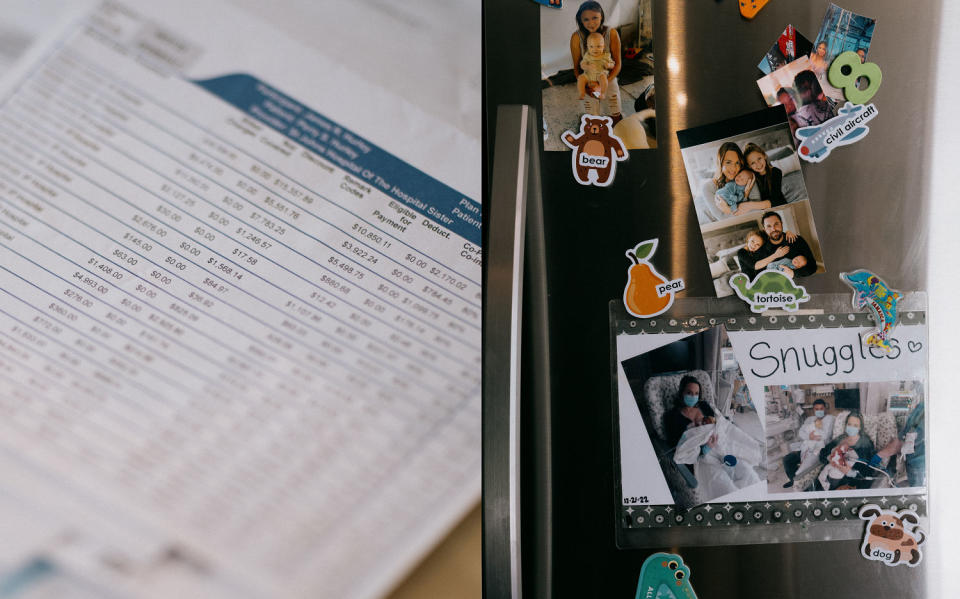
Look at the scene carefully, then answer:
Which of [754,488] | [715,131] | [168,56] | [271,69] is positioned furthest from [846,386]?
[168,56]

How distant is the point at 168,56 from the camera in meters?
0.74

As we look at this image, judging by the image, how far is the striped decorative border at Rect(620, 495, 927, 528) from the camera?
0.72m

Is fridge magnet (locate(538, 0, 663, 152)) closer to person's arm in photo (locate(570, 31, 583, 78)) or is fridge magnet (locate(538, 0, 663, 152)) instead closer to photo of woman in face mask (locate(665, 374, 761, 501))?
person's arm in photo (locate(570, 31, 583, 78))

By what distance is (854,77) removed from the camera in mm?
726

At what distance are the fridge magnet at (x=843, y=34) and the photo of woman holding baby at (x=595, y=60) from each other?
9.9 inches

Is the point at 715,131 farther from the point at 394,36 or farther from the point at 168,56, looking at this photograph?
the point at 168,56

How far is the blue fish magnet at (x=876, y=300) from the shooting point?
73 centimetres

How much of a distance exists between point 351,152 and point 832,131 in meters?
0.59

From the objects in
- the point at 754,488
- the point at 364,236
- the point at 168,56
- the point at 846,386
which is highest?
the point at 168,56

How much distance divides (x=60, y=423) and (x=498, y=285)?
54cm

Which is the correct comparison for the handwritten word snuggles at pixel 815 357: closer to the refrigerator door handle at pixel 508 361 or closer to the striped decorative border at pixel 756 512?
the striped decorative border at pixel 756 512

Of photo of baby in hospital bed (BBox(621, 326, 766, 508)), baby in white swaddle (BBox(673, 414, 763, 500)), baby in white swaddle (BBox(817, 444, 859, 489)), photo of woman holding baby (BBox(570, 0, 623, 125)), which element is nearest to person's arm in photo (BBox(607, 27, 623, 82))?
photo of woman holding baby (BBox(570, 0, 623, 125))

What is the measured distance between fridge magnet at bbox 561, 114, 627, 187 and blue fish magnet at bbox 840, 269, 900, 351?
32cm

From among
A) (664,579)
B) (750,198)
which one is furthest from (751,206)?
(664,579)
